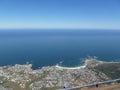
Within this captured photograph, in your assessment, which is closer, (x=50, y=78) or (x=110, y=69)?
(x=50, y=78)

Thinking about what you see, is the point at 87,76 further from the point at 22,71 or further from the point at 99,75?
the point at 22,71

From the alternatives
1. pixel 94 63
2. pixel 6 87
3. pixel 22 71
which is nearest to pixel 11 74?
pixel 22 71

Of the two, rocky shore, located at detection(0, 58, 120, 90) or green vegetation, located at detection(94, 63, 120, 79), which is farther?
green vegetation, located at detection(94, 63, 120, 79)

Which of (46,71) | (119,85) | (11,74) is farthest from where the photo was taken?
(46,71)

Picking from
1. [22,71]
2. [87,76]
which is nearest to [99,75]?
[87,76]

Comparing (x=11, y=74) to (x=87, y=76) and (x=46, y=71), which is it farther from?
(x=87, y=76)

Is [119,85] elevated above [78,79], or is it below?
above

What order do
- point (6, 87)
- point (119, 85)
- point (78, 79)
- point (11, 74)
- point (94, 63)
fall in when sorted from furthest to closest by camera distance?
point (94, 63)
point (11, 74)
point (78, 79)
point (6, 87)
point (119, 85)

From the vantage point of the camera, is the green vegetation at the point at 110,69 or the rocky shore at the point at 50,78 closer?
the rocky shore at the point at 50,78

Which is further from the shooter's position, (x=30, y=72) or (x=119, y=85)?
(x=30, y=72)
